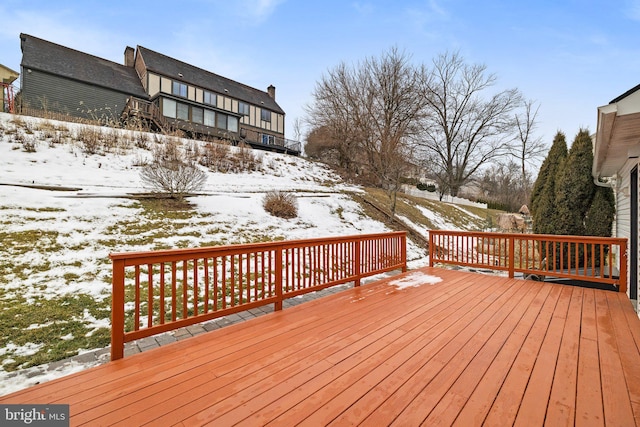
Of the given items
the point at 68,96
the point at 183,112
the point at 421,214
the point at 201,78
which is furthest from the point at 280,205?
the point at 201,78

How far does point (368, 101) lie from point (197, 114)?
12.1m

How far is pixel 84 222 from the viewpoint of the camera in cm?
562

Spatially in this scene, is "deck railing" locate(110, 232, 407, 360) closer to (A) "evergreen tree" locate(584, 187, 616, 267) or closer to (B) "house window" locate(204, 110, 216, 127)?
(A) "evergreen tree" locate(584, 187, 616, 267)

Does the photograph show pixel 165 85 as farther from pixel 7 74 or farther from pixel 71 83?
pixel 7 74

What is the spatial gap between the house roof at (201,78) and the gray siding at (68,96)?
3.52 meters

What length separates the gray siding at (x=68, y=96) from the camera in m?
14.7

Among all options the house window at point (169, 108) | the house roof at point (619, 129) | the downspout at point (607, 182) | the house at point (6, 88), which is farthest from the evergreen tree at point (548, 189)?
the house at point (6, 88)

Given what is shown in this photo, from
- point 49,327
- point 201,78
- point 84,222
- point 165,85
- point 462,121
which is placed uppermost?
point 201,78

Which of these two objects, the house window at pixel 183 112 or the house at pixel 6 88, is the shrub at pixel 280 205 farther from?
the house window at pixel 183 112

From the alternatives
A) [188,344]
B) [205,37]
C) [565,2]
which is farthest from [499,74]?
[188,344]

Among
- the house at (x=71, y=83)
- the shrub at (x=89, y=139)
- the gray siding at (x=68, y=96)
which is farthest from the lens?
the house at (x=71, y=83)

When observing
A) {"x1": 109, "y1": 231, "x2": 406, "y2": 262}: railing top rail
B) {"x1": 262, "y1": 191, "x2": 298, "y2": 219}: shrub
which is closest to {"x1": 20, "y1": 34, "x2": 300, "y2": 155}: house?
{"x1": 262, "y1": 191, "x2": 298, "y2": 219}: shrub

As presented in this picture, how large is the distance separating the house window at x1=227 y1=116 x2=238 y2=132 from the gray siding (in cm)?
660

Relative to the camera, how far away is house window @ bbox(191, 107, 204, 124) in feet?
64.0
